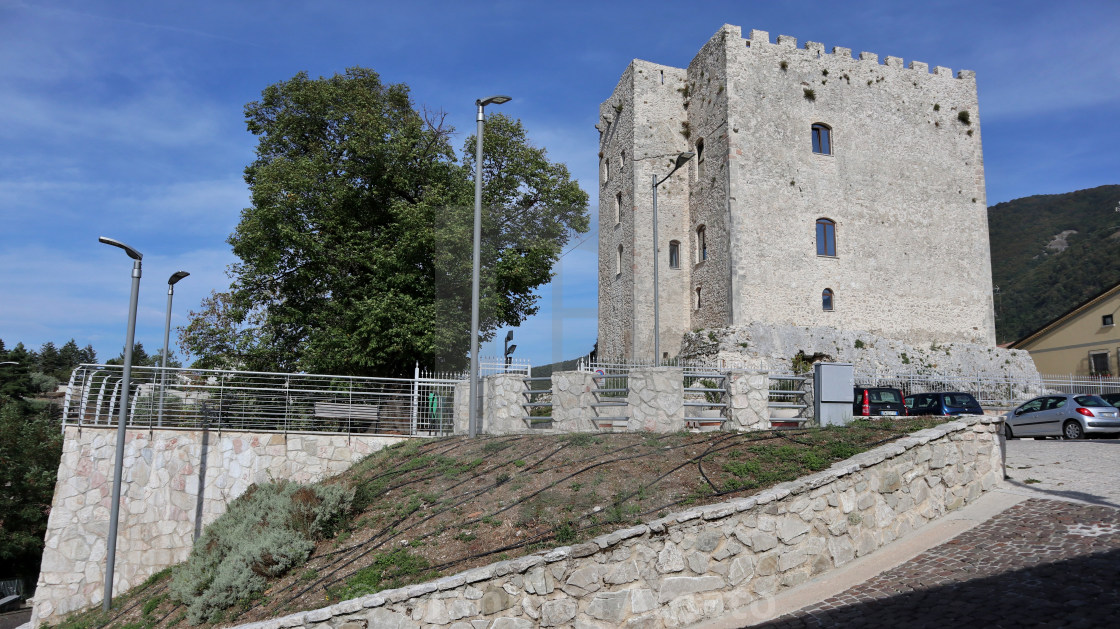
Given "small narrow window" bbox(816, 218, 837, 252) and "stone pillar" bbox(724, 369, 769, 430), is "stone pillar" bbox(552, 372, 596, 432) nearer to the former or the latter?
"stone pillar" bbox(724, 369, 769, 430)

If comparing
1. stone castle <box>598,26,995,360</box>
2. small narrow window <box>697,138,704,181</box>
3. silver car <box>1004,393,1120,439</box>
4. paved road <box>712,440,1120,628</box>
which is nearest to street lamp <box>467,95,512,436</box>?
paved road <box>712,440,1120,628</box>

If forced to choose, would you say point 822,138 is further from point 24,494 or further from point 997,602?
point 24,494

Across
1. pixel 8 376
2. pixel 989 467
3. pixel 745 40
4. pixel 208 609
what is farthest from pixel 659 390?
pixel 8 376

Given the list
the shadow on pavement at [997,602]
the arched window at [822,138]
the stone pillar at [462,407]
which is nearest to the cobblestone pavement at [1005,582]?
the shadow on pavement at [997,602]

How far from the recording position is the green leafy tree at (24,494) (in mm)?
27281

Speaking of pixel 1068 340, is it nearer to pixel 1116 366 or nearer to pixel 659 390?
pixel 1116 366

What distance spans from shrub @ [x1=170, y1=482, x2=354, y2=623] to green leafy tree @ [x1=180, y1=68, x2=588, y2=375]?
10.4m

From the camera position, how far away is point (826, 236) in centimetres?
3275

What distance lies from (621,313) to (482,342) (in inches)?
531

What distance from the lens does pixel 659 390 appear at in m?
12.9

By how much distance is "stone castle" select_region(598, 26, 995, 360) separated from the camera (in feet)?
103

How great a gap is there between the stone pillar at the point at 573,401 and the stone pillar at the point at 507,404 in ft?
4.71

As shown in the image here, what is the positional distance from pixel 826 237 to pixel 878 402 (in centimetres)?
1426

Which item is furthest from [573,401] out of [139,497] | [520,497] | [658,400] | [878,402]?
[878,402]
